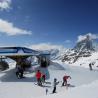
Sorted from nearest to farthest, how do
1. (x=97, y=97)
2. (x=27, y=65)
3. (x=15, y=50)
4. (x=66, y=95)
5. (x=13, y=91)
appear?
(x=97, y=97) < (x=66, y=95) < (x=13, y=91) < (x=15, y=50) < (x=27, y=65)

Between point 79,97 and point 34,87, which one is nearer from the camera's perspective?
point 79,97

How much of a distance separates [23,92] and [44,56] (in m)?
26.2

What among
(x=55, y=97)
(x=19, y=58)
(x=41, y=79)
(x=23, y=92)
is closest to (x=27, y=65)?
(x=19, y=58)

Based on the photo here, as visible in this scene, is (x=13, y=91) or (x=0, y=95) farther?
(x=13, y=91)

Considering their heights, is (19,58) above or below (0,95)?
above

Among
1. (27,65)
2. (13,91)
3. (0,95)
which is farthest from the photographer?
(27,65)

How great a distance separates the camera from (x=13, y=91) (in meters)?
18.6

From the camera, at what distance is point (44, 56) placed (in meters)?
44.0

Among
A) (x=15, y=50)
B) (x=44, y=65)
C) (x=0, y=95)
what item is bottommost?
(x=0, y=95)

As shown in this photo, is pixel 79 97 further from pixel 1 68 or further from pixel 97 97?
pixel 1 68

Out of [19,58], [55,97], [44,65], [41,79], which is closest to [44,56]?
[44,65]

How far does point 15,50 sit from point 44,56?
7.78 metres

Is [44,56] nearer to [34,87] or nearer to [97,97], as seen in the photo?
[34,87]

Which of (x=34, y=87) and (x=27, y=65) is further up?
(x=27, y=65)
